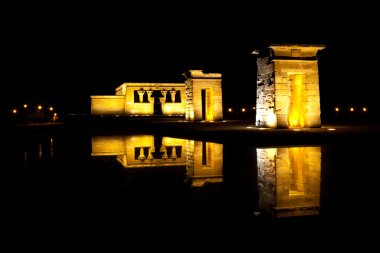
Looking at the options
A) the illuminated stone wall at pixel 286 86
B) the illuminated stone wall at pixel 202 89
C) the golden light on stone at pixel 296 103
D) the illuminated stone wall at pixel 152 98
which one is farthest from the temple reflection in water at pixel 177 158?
the illuminated stone wall at pixel 152 98

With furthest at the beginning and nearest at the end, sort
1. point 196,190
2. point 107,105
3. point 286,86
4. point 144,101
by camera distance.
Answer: point 144,101 → point 107,105 → point 286,86 → point 196,190

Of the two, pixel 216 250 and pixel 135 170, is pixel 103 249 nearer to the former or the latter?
pixel 216 250

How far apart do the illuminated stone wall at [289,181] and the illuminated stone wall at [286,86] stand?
305 inches

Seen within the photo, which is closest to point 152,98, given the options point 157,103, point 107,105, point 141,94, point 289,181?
point 157,103

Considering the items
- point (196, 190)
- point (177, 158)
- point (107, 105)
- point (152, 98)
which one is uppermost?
point (152, 98)

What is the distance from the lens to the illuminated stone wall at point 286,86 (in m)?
16.7

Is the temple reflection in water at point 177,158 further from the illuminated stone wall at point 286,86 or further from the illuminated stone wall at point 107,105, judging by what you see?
the illuminated stone wall at point 107,105

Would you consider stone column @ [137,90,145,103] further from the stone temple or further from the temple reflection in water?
the temple reflection in water

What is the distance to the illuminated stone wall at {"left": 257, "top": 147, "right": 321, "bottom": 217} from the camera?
4391 millimetres

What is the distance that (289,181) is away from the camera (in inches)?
230

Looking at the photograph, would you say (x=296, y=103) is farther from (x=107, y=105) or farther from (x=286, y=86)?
(x=107, y=105)

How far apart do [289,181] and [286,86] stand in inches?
459

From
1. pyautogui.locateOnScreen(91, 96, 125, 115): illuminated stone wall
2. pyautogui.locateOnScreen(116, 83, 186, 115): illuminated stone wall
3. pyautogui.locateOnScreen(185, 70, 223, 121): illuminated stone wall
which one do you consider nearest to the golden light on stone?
pyautogui.locateOnScreen(185, 70, 223, 121): illuminated stone wall

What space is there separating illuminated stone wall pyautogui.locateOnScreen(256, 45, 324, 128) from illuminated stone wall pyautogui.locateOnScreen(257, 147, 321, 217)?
25.4ft
